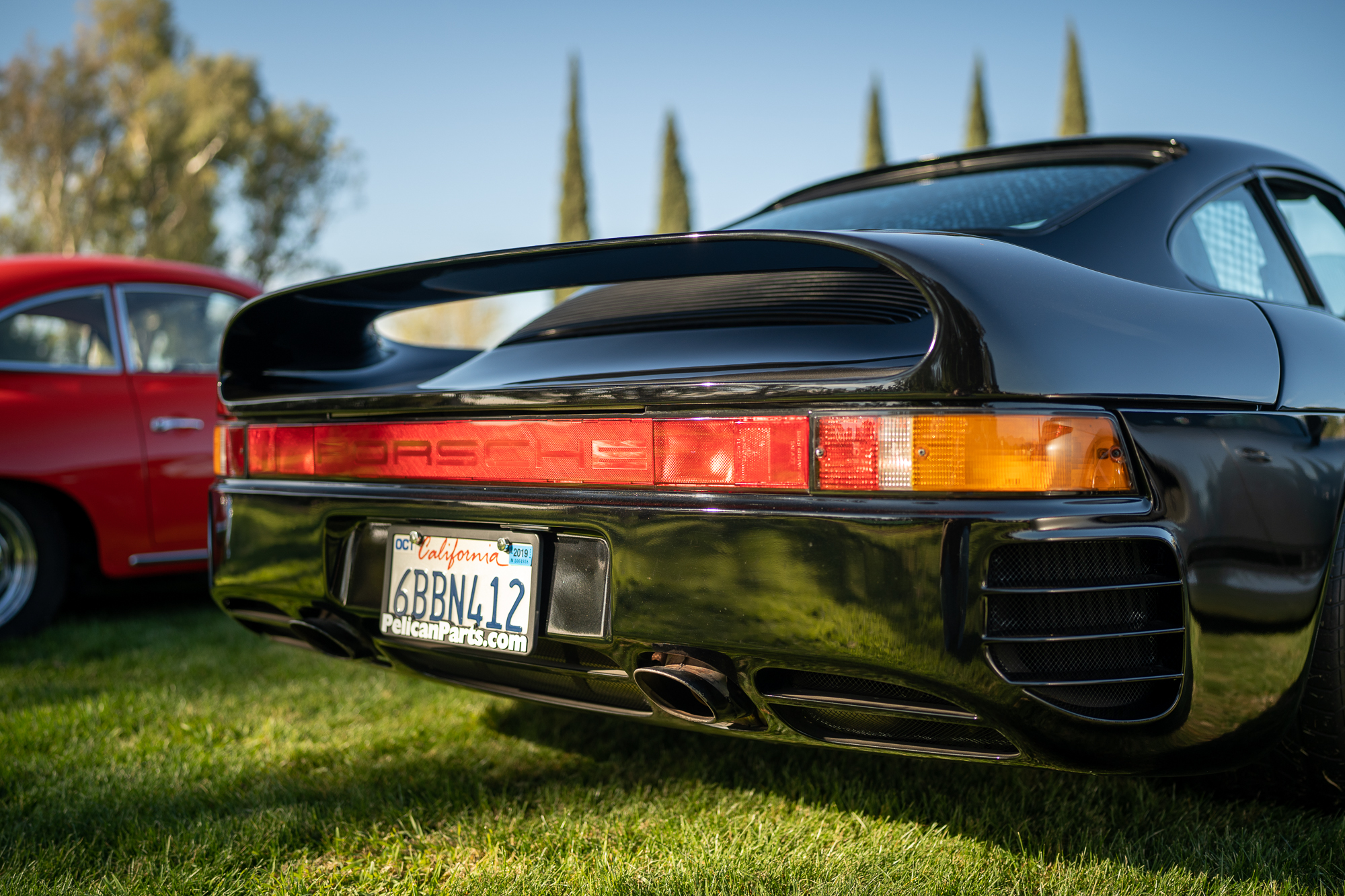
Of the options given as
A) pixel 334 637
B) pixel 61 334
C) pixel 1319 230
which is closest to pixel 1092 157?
pixel 1319 230

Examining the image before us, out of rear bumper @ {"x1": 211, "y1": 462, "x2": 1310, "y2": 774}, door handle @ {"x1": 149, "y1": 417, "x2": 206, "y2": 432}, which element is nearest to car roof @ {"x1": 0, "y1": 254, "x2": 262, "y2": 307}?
door handle @ {"x1": 149, "y1": 417, "x2": 206, "y2": 432}

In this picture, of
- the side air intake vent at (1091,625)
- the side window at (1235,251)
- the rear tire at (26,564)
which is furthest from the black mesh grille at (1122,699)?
the rear tire at (26,564)

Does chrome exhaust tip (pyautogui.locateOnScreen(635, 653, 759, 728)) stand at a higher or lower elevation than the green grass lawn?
higher

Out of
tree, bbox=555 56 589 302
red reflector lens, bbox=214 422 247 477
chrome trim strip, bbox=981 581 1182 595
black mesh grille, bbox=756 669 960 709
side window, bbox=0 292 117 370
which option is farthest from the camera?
tree, bbox=555 56 589 302

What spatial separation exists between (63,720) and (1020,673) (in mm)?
2431

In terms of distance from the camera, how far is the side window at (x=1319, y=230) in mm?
2375

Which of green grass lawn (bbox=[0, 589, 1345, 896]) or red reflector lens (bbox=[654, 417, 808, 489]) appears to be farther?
green grass lawn (bbox=[0, 589, 1345, 896])

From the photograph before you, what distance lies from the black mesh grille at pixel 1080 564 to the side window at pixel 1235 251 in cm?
69

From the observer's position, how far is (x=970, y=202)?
214cm

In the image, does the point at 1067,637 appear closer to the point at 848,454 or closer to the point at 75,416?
the point at 848,454

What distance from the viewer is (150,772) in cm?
216

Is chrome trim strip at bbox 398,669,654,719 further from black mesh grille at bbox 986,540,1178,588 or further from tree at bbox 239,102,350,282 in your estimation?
tree at bbox 239,102,350,282

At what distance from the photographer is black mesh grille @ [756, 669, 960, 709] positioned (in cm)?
138

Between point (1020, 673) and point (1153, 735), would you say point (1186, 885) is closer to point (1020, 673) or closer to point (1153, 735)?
point (1153, 735)
